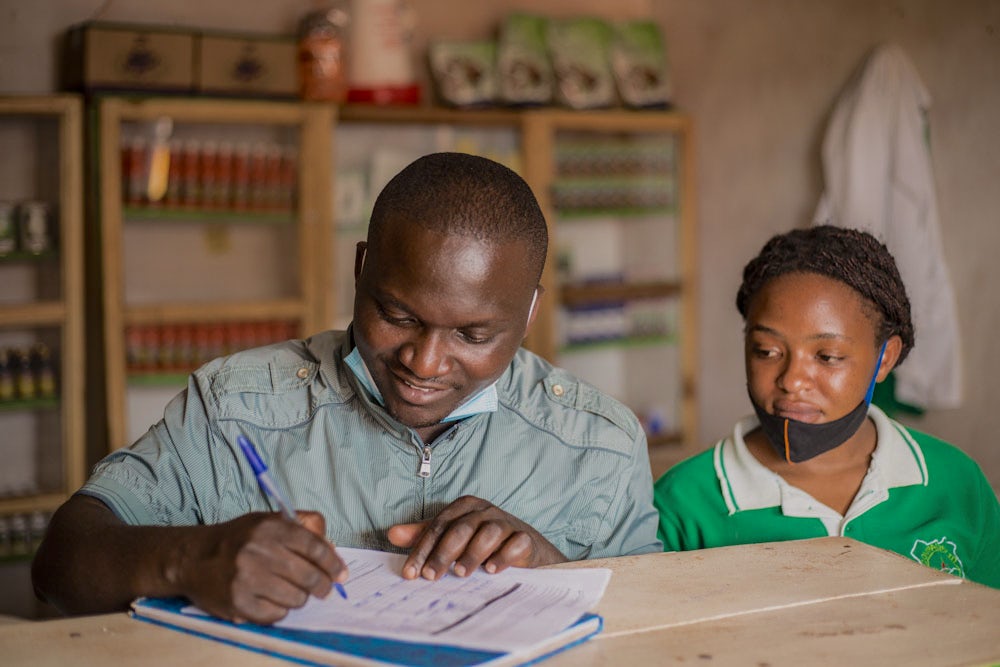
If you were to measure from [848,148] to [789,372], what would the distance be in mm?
2392

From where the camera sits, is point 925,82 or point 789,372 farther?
point 925,82

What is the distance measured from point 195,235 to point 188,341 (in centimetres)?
50

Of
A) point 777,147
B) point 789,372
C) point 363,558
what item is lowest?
point 363,558

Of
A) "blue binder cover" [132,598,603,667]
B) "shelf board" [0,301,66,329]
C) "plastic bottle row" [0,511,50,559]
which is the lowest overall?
"plastic bottle row" [0,511,50,559]

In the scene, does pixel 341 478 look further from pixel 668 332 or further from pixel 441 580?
pixel 668 332

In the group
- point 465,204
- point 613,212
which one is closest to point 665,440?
point 613,212

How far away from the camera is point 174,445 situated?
1.66 metres

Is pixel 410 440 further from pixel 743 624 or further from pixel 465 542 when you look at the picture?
pixel 743 624

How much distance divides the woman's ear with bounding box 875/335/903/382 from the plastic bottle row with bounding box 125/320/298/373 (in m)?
2.60

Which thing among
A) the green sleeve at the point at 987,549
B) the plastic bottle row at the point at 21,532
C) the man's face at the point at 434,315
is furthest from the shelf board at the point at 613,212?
the man's face at the point at 434,315

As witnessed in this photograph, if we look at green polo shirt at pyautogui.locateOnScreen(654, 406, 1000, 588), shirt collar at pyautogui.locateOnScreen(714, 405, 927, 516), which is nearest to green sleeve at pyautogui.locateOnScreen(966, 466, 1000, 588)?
green polo shirt at pyautogui.locateOnScreen(654, 406, 1000, 588)

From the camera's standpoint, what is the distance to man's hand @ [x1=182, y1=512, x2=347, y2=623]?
118cm

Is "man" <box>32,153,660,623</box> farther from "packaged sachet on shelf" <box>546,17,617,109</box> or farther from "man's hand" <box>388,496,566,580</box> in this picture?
"packaged sachet on shelf" <box>546,17,617,109</box>

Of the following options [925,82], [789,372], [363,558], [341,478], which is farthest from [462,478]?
[925,82]
